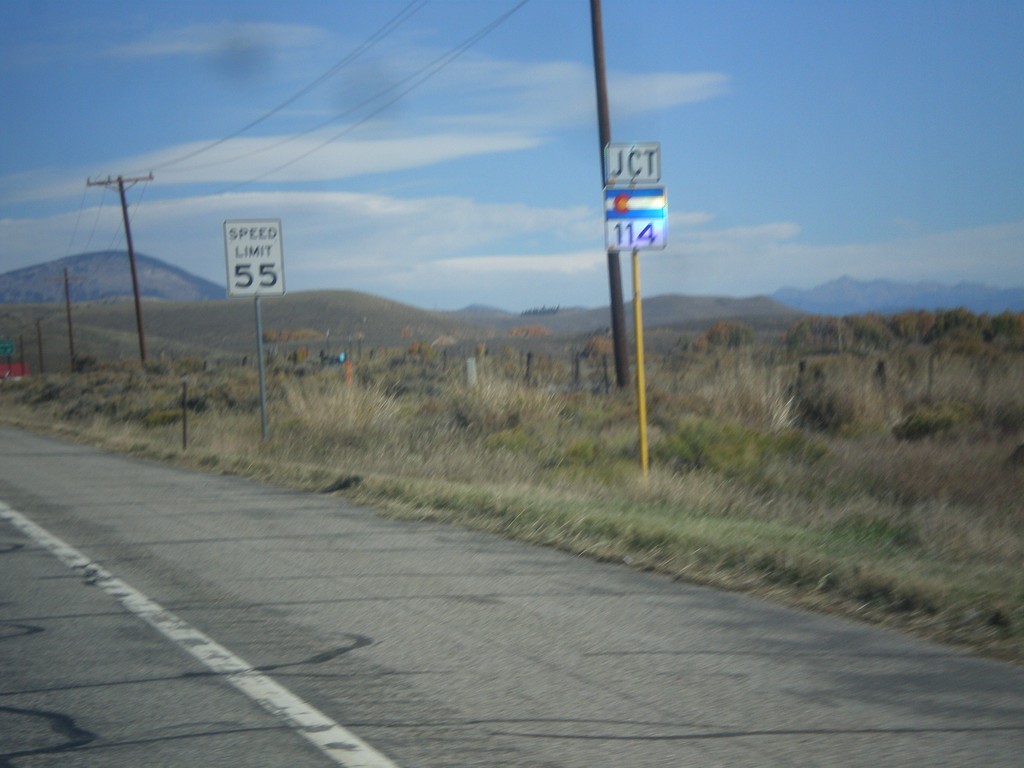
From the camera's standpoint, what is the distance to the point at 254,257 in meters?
19.6

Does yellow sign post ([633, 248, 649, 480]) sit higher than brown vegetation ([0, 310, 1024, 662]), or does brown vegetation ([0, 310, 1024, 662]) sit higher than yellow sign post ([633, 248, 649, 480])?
yellow sign post ([633, 248, 649, 480])

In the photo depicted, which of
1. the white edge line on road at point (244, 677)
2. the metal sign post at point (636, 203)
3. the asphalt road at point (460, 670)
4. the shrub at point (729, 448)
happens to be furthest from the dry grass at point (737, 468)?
the white edge line on road at point (244, 677)

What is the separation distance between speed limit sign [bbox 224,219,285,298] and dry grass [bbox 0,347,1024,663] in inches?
109

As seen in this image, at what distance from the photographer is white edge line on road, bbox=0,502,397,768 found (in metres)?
5.13

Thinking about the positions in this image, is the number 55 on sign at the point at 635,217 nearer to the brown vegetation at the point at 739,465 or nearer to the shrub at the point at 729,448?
the brown vegetation at the point at 739,465

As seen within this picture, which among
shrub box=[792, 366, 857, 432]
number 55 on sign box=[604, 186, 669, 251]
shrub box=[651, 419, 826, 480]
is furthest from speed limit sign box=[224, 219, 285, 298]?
shrub box=[792, 366, 857, 432]

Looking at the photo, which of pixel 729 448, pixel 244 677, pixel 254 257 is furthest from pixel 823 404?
pixel 244 677

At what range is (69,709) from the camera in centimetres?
575

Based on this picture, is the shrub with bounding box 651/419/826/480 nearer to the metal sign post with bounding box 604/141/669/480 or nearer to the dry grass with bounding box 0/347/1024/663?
the dry grass with bounding box 0/347/1024/663

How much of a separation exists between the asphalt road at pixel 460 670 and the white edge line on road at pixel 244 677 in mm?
31

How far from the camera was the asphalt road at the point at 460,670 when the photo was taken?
514 centimetres

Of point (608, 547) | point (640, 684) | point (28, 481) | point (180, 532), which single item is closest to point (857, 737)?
point (640, 684)

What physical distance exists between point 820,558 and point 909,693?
2961 millimetres

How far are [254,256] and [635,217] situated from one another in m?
8.90
